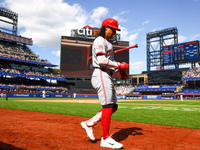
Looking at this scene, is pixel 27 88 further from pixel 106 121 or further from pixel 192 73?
pixel 192 73

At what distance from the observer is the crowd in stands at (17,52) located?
41656 mm

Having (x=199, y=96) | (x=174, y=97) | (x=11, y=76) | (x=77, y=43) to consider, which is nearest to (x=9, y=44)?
(x=11, y=76)

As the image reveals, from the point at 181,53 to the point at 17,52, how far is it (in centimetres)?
4408

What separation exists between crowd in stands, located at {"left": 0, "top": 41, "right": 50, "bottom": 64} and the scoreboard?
116 feet

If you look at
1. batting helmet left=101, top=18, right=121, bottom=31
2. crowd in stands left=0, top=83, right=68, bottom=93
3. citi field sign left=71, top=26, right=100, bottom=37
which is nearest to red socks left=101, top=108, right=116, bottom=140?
batting helmet left=101, top=18, right=121, bottom=31

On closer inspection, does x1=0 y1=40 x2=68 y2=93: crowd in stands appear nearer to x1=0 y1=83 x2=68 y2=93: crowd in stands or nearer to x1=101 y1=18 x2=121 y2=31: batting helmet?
x1=0 y1=83 x2=68 y2=93: crowd in stands

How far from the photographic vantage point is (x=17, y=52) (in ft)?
148

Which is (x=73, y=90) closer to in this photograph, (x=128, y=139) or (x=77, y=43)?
(x=77, y=43)

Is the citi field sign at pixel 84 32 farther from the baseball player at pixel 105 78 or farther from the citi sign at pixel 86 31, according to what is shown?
the baseball player at pixel 105 78

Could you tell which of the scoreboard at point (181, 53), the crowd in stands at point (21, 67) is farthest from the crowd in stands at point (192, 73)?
the crowd in stands at point (21, 67)

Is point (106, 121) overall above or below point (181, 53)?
below

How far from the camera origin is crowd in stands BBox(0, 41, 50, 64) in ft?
137

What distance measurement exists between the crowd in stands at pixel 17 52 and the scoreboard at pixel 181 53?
1393 inches

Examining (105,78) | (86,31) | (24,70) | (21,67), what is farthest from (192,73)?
(105,78)
